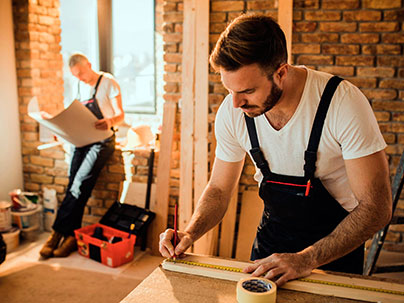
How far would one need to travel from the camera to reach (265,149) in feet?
5.53

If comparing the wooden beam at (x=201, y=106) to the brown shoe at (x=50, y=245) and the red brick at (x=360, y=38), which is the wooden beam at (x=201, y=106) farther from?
the brown shoe at (x=50, y=245)

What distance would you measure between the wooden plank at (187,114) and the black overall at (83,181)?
858 mm

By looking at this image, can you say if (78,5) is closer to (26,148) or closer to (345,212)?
(26,148)

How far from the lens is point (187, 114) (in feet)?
11.4

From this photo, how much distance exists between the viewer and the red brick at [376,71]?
313cm

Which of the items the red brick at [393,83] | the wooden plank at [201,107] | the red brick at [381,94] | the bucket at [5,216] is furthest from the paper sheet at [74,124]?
the red brick at [393,83]

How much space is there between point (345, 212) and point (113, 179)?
286cm

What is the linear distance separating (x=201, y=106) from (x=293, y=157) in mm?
1862

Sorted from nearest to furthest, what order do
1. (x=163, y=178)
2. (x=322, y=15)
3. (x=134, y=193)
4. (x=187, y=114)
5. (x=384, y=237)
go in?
(x=384, y=237) → (x=322, y=15) → (x=187, y=114) → (x=163, y=178) → (x=134, y=193)

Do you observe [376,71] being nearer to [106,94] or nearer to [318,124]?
[318,124]

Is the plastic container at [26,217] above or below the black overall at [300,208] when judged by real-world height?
below

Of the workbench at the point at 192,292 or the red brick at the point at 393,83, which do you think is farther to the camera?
the red brick at the point at 393,83

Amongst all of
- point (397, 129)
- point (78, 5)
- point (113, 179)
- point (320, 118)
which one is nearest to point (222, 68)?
point (320, 118)

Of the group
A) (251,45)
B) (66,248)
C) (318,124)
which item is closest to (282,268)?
(318,124)
